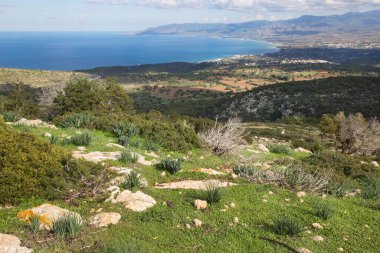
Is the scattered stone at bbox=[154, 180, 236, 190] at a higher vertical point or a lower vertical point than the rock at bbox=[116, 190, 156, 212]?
lower

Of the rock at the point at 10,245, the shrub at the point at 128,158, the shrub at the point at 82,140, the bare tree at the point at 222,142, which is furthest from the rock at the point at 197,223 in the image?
the bare tree at the point at 222,142

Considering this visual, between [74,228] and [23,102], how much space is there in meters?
22.4

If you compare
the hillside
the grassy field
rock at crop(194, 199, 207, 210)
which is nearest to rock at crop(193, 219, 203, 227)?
the grassy field

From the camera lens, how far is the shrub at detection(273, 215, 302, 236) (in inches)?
217

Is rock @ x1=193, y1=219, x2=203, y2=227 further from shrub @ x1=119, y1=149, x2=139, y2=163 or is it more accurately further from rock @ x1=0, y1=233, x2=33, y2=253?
shrub @ x1=119, y1=149, x2=139, y2=163

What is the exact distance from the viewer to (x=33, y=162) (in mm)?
6668

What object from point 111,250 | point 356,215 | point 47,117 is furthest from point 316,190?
point 47,117

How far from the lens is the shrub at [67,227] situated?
16.3ft

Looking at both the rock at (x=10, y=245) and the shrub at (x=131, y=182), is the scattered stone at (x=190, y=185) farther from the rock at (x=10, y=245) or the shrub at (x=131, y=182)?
the rock at (x=10, y=245)

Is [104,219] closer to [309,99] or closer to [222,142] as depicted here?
[222,142]

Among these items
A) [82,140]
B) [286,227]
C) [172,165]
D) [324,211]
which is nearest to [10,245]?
[286,227]

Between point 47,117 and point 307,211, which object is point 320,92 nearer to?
point 47,117

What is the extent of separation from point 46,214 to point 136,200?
1.56m

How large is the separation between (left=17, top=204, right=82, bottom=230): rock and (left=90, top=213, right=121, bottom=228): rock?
0.25 meters
